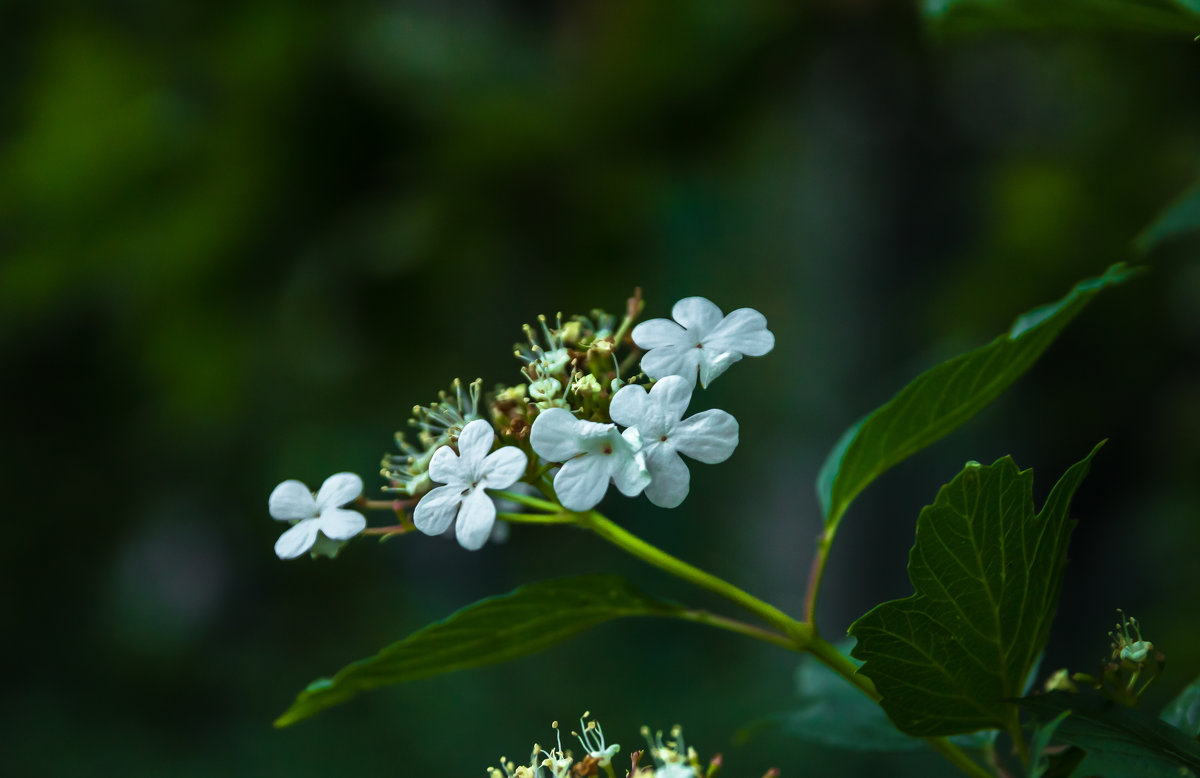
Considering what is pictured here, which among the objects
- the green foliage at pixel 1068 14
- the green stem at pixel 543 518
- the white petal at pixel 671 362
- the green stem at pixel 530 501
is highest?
the green foliage at pixel 1068 14

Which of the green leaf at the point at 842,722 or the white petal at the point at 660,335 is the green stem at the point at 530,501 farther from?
the green leaf at the point at 842,722

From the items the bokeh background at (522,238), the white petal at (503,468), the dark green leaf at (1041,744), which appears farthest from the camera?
the bokeh background at (522,238)

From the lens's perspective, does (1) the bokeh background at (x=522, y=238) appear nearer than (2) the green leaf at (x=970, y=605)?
No

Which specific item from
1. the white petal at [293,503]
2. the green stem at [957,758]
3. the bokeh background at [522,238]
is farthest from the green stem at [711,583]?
the bokeh background at [522,238]

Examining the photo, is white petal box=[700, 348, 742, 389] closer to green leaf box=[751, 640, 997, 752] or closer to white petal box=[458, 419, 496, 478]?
white petal box=[458, 419, 496, 478]

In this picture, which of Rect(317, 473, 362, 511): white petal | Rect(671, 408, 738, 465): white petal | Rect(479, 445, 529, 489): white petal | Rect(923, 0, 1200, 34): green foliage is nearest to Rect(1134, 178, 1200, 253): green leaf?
Rect(923, 0, 1200, 34): green foliage

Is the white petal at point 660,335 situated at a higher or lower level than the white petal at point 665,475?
higher

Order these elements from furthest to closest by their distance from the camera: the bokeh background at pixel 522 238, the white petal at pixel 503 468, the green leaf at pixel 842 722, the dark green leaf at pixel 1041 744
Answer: the bokeh background at pixel 522 238
the green leaf at pixel 842 722
the white petal at pixel 503 468
the dark green leaf at pixel 1041 744

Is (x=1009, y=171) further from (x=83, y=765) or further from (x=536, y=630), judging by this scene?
(x=83, y=765)

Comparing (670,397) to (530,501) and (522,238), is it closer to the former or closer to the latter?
(530,501)
